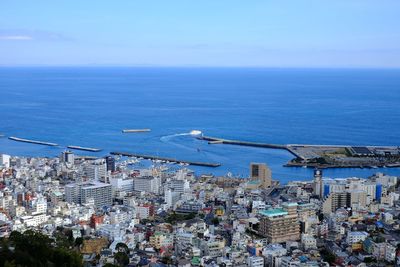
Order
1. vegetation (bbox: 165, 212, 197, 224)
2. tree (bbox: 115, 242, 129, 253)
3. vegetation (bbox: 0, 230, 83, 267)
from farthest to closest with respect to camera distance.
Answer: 1. vegetation (bbox: 165, 212, 197, 224)
2. tree (bbox: 115, 242, 129, 253)
3. vegetation (bbox: 0, 230, 83, 267)

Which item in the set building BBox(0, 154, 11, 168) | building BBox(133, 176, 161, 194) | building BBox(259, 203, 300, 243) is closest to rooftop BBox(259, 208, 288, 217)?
building BBox(259, 203, 300, 243)

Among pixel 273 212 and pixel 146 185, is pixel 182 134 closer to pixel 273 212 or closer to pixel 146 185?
pixel 146 185

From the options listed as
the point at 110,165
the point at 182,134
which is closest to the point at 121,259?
the point at 110,165

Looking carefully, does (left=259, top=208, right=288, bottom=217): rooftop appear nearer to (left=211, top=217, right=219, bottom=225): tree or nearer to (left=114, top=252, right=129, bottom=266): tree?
(left=211, top=217, right=219, bottom=225): tree

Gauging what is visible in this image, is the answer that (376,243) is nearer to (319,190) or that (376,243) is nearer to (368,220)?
(368,220)

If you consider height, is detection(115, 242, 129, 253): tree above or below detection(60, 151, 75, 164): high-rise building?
below

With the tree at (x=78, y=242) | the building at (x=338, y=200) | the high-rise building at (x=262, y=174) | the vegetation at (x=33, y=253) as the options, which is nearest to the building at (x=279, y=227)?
the building at (x=338, y=200)
